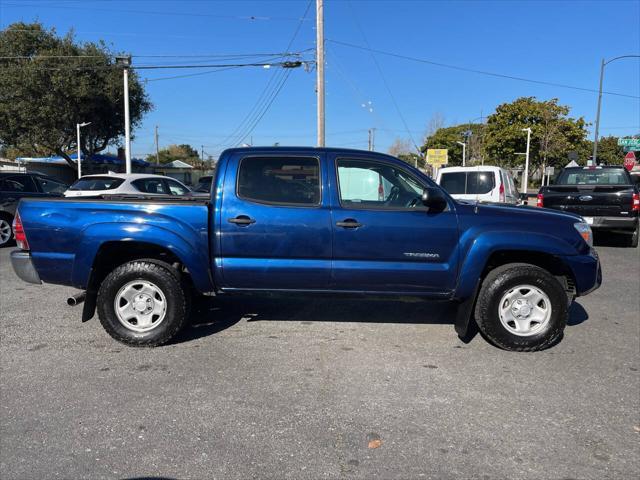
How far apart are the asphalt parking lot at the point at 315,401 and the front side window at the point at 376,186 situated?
1.39m

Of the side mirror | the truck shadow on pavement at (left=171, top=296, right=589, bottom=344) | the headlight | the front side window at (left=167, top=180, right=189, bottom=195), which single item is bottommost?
the truck shadow on pavement at (left=171, top=296, right=589, bottom=344)

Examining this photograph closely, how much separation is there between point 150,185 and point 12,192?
9.34 ft

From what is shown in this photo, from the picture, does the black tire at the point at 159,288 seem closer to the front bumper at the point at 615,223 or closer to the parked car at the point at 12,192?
the parked car at the point at 12,192

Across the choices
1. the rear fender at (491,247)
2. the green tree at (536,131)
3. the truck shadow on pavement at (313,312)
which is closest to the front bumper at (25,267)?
the truck shadow on pavement at (313,312)

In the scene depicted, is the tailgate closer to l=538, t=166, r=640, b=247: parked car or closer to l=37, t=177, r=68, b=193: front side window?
l=538, t=166, r=640, b=247: parked car

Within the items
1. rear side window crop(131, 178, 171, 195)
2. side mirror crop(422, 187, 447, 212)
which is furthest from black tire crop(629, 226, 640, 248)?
rear side window crop(131, 178, 171, 195)

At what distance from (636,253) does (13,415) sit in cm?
1157

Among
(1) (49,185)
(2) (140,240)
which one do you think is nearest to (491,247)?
(2) (140,240)

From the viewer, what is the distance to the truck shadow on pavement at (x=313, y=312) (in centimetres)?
542

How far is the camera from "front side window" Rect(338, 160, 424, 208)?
178 inches

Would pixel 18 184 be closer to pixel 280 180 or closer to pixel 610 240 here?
pixel 280 180

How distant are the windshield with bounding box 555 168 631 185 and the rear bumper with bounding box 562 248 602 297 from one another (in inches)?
310

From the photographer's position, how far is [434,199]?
14.1ft

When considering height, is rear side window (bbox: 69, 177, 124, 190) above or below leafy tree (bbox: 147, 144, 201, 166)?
below
